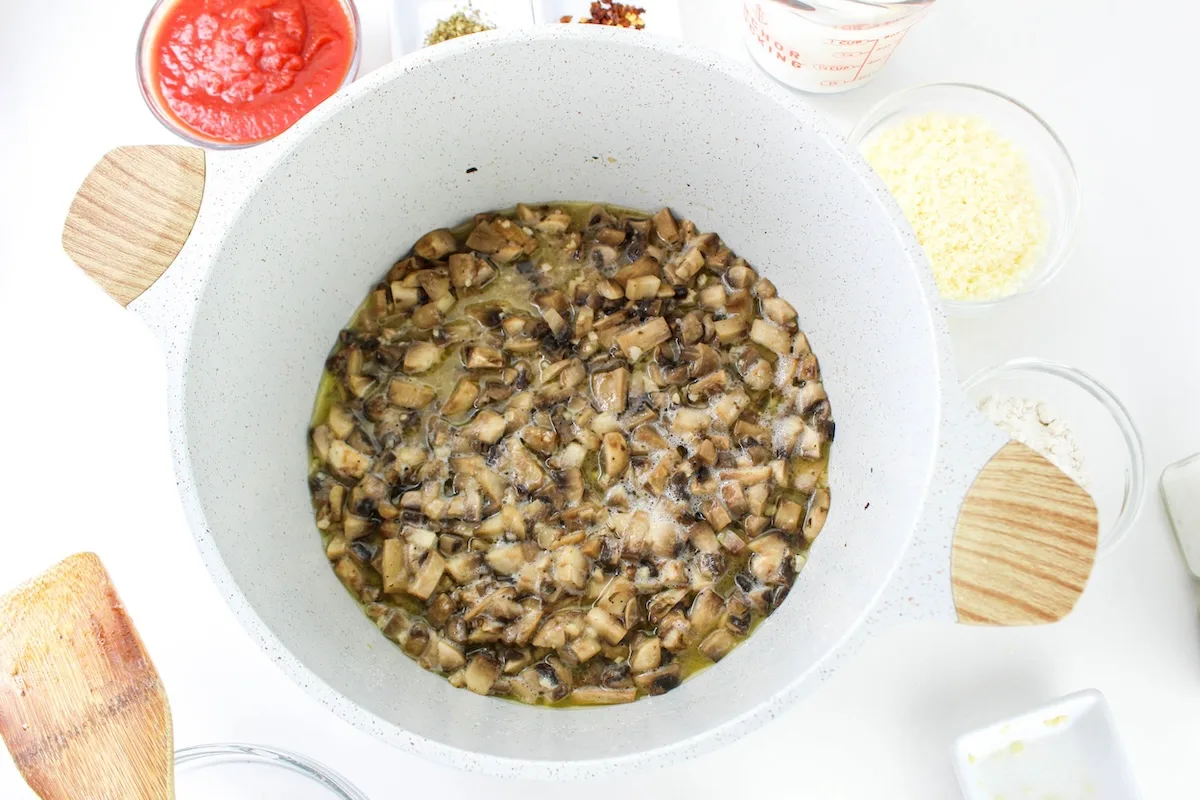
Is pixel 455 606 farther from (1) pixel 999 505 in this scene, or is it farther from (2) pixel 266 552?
(1) pixel 999 505

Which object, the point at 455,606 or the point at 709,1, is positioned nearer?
the point at 455,606

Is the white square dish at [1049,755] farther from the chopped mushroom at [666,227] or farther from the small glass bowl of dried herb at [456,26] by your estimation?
the small glass bowl of dried herb at [456,26]

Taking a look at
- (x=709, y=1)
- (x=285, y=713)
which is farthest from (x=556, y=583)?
(x=709, y=1)

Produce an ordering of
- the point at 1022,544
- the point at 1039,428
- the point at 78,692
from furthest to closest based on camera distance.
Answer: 1. the point at 1039,428
2. the point at 78,692
3. the point at 1022,544

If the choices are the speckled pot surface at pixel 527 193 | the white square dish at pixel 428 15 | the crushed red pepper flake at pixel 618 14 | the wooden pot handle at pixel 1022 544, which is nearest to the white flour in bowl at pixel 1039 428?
the speckled pot surface at pixel 527 193

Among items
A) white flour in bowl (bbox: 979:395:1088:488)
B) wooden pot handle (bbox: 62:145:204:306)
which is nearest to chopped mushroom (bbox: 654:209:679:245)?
white flour in bowl (bbox: 979:395:1088:488)

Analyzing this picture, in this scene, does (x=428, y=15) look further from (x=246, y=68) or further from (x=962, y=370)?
(x=962, y=370)

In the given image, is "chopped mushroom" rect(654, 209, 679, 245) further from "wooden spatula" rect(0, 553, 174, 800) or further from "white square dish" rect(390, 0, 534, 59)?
"wooden spatula" rect(0, 553, 174, 800)

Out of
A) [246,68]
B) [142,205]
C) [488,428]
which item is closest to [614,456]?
[488,428]
